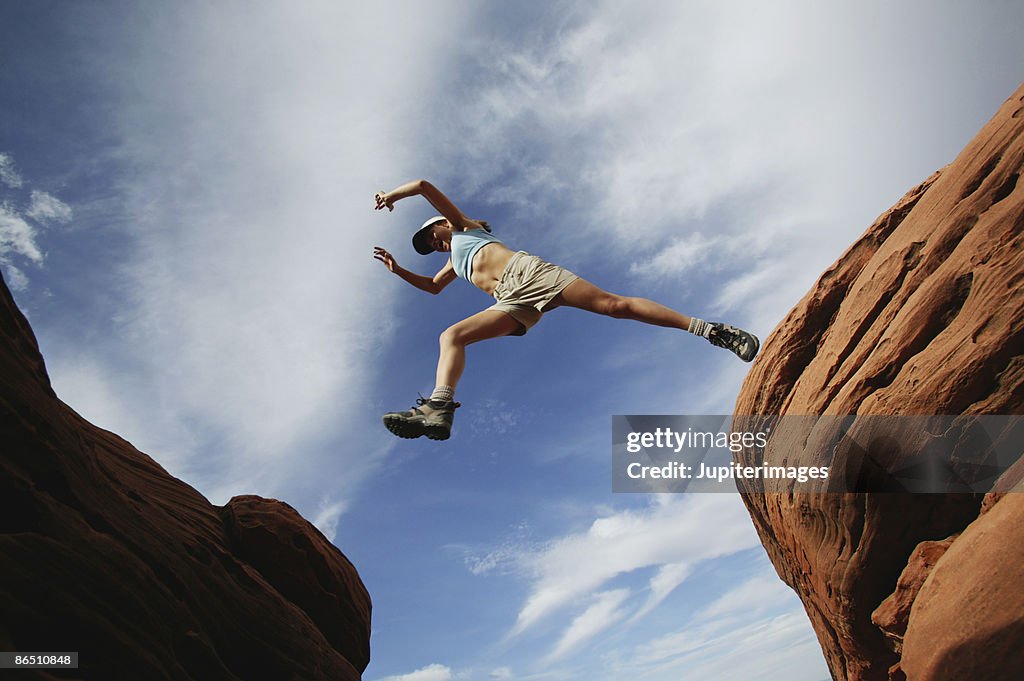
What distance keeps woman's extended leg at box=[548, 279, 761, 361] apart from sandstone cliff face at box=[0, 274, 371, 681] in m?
4.65

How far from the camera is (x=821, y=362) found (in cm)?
736

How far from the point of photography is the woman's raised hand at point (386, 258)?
23.1ft

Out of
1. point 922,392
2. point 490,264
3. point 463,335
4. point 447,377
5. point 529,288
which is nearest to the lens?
point 447,377

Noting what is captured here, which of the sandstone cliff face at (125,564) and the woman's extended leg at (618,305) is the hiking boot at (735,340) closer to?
the woman's extended leg at (618,305)

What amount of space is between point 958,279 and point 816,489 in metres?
2.65

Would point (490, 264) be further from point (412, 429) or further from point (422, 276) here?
point (412, 429)

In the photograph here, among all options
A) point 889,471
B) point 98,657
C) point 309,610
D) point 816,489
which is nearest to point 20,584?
point 98,657

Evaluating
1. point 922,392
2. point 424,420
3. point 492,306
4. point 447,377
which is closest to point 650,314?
point 492,306

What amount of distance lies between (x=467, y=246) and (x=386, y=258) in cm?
116

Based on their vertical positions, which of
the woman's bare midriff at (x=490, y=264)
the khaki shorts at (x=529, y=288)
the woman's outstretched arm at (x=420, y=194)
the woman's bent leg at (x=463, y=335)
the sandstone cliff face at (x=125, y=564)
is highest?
the woman's outstretched arm at (x=420, y=194)

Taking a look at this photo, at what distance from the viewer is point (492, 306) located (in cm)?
598

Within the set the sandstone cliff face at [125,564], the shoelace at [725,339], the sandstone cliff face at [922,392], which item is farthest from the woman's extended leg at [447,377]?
the sandstone cliff face at [922,392]

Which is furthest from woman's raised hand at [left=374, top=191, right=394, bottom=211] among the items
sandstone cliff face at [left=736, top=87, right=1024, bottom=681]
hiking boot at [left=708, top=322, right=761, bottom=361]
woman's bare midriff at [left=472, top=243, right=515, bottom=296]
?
sandstone cliff face at [left=736, top=87, right=1024, bottom=681]

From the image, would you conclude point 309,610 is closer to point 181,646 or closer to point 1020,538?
point 181,646
